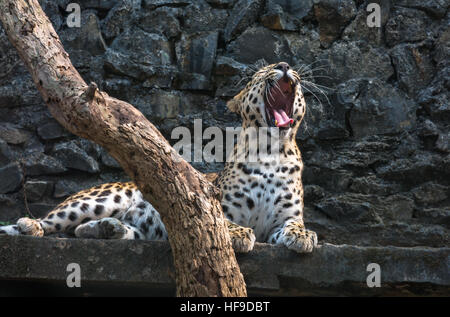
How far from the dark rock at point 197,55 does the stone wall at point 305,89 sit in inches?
0.4

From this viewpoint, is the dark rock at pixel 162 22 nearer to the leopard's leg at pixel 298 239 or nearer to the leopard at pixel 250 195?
the leopard at pixel 250 195

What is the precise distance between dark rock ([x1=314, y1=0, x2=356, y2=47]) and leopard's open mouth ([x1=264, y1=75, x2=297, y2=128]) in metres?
1.33

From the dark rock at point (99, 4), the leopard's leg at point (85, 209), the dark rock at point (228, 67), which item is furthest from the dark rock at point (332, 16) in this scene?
the leopard's leg at point (85, 209)

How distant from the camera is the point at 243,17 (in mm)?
6375

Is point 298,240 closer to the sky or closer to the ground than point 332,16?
closer to the ground

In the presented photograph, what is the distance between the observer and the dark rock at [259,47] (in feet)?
20.7

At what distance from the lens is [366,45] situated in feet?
20.6

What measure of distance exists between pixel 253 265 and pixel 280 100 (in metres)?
1.76

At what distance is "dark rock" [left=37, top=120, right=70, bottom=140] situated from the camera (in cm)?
625

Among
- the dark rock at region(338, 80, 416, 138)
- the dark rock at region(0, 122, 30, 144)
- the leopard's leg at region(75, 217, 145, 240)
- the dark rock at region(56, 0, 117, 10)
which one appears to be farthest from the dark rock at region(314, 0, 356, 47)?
the dark rock at region(0, 122, 30, 144)

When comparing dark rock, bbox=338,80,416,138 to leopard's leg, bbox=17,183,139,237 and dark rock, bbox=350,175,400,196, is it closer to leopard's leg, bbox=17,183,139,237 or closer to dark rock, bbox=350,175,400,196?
dark rock, bbox=350,175,400,196

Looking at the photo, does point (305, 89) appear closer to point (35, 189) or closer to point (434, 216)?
point (434, 216)

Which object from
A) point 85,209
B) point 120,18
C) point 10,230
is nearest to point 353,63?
point 120,18

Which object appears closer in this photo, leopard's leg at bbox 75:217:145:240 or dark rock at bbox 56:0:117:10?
leopard's leg at bbox 75:217:145:240
